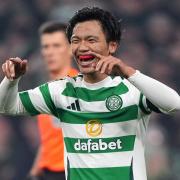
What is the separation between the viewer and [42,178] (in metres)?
7.19

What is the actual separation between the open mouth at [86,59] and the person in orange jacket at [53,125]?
261 centimetres

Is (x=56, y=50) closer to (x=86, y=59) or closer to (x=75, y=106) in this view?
(x=75, y=106)

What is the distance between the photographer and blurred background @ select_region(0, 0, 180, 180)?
368 inches

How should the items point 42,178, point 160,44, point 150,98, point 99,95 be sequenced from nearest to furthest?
point 150,98 → point 99,95 → point 42,178 → point 160,44

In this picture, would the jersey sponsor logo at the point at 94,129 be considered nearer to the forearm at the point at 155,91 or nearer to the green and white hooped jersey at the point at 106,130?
the green and white hooped jersey at the point at 106,130

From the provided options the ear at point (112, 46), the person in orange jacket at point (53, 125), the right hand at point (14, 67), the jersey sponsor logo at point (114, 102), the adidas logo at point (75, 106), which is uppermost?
the ear at point (112, 46)

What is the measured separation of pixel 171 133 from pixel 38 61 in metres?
1.90

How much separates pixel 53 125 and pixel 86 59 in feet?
8.87

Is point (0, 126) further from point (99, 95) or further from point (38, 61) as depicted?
point (99, 95)

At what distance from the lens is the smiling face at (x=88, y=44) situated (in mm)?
4395

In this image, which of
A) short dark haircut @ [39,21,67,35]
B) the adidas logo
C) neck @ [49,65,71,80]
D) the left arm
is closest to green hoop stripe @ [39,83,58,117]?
the adidas logo

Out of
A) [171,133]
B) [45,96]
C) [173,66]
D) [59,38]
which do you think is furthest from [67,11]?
[45,96]

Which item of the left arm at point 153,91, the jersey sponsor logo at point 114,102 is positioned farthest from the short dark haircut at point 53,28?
the left arm at point 153,91

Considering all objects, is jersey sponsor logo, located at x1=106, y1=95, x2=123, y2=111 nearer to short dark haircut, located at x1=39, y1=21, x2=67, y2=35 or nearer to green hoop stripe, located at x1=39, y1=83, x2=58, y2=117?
green hoop stripe, located at x1=39, y1=83, x2=58, y2=117
